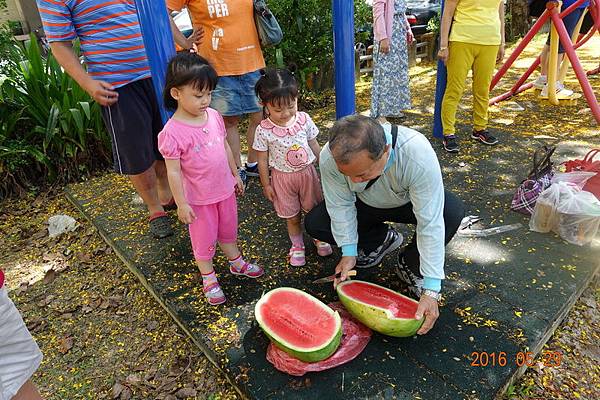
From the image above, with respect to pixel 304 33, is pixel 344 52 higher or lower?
higher

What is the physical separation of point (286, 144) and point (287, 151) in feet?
0.13

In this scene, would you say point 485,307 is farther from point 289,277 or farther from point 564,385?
point 289,277

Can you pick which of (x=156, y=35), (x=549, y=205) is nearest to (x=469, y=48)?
(x=549, y=205)

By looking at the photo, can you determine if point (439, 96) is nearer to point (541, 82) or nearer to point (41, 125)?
point (541, 82)

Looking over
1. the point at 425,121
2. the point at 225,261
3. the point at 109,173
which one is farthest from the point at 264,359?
the point at 425,121

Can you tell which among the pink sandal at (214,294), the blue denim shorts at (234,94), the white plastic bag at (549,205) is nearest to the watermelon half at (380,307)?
the pink sandal at (214,294)

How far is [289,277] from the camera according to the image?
2703 millimetres

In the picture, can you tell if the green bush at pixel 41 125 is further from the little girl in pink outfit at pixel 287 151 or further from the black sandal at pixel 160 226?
the little girl in pink outfit at pixel 287 151

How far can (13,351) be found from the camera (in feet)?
5.34

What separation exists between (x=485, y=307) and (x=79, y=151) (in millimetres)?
4142

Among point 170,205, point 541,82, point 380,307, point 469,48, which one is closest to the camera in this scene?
point 380,307

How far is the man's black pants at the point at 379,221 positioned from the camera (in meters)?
2.31

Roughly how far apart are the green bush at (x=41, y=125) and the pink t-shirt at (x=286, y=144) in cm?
258
